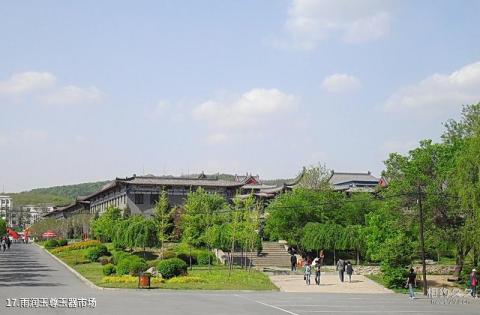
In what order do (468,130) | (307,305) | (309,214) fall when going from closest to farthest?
1. (307,305)
2. (468,130)
3. (309,214)

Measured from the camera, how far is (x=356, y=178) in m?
94.6

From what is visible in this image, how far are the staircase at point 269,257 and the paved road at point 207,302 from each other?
63.0 feet

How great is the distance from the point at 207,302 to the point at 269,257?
28613 mm

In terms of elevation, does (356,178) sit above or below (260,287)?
above

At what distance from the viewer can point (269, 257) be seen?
166 ft

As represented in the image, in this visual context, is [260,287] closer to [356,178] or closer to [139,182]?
[139,182]

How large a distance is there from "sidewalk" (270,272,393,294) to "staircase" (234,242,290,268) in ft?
35.5

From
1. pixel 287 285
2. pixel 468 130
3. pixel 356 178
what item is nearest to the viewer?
pixel 287 285

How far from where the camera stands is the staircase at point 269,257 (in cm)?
4828

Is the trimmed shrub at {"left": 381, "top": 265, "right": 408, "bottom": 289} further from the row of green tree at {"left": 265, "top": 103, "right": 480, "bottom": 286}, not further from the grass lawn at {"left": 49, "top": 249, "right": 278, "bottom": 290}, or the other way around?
A: the grass lawn at {"left": 49, "top": 249, "right": 278, "bottom": 290}

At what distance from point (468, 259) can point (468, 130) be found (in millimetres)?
8341

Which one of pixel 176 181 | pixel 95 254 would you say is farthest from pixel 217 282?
pixel 176 181

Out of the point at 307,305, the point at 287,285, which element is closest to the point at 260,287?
the point at 287,285

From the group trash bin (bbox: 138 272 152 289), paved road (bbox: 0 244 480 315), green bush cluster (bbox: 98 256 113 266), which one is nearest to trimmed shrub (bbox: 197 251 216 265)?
green bush cluster (bbox: 98 256 113 266)
